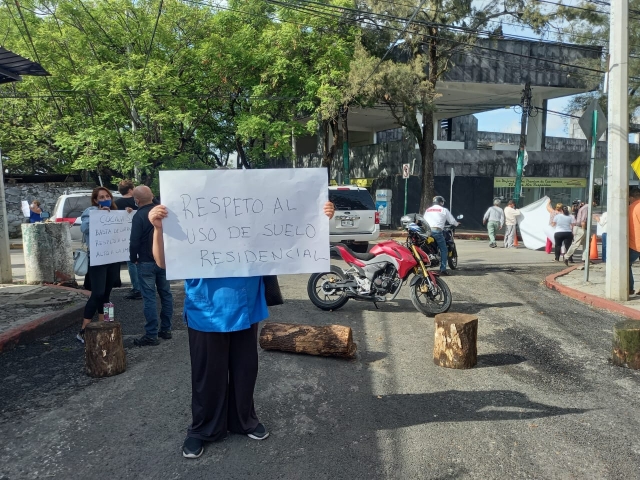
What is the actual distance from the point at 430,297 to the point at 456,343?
2.20 metres

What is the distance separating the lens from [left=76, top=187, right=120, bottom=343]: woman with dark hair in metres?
6.22

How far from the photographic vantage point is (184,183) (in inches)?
143

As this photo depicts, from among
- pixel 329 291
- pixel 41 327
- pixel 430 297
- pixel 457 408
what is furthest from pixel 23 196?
pixel 457 408

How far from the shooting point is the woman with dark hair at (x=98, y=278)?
622 centimetres

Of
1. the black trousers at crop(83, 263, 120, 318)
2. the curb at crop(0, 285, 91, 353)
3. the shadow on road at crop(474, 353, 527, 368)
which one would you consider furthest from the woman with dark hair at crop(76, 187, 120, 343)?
the shadow on road at crop(474, 353, 527, 368)

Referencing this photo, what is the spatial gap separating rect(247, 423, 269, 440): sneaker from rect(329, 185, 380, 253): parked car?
33.5 feet

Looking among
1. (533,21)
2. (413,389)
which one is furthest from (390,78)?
(413,389)

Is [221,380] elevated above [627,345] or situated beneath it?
elevated above

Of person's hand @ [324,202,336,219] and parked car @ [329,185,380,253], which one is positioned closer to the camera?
person's hand @ [324,202,336,219]

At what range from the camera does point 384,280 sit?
7.70 meters

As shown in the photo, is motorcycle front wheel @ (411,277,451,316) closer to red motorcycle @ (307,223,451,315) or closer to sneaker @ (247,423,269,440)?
red motorcycle @ (307,223,451,315)

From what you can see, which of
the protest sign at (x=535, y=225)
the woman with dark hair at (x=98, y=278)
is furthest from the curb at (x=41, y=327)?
the protest sign at (x=535, y=225)

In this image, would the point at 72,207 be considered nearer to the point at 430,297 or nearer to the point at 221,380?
the point at 430,297

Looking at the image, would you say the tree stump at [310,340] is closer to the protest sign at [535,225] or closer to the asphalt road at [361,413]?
the asphalt road at [361,413]
